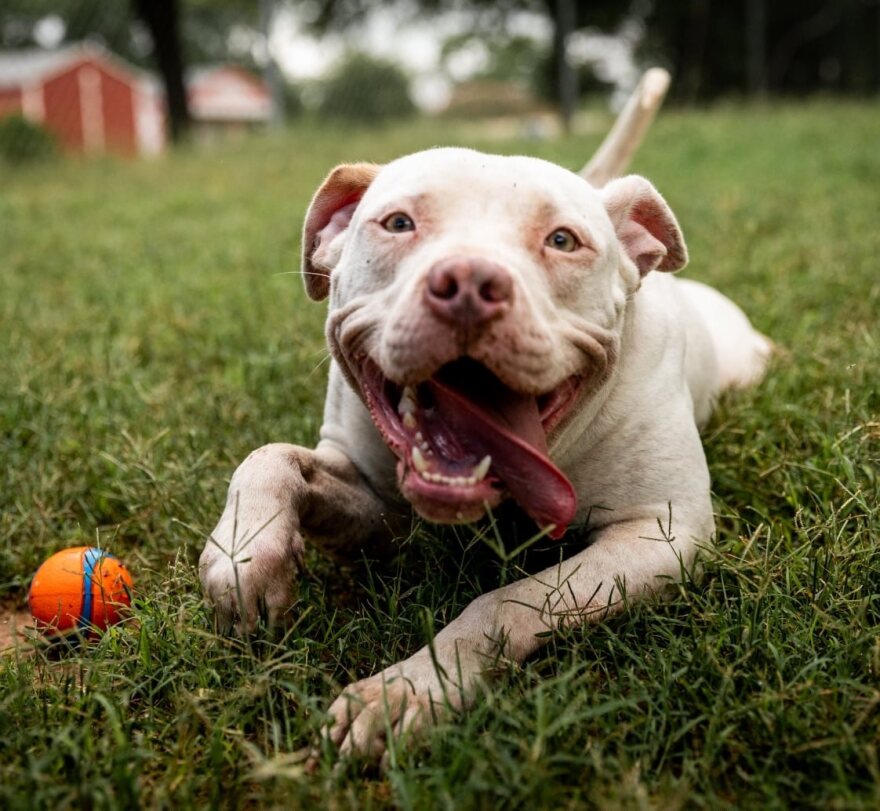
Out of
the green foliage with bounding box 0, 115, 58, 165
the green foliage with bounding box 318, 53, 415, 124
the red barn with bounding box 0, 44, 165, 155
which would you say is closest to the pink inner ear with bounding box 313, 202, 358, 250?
the green foliage with bounding box 0, 115, 58, 165

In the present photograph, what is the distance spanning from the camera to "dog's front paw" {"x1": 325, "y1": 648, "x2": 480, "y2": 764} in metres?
1.78

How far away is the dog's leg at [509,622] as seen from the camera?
5.99ft

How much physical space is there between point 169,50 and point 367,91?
9134 millimetres

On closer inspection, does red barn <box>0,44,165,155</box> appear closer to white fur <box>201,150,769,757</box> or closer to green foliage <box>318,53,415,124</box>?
green foliage <box>318,53,415,124</box>

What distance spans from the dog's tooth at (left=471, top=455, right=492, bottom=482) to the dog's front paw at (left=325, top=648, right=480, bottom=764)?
0.35 metres

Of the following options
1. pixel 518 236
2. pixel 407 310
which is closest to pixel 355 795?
pixel 407 310

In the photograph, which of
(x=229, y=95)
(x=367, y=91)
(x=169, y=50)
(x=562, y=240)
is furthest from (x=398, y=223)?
(x=229, y=95)

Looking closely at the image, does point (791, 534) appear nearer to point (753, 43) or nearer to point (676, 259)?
point (676, 259)

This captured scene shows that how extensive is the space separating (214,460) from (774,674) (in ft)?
6.00

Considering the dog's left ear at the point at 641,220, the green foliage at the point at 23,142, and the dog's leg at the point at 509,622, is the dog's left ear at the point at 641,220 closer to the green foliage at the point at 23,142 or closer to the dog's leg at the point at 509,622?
the dog's leg at the point at 509,622

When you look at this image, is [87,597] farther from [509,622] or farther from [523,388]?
[523,388]

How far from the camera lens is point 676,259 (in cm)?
286

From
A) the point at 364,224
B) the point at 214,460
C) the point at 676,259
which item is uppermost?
the point at 364,224

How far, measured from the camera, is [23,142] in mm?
13672
